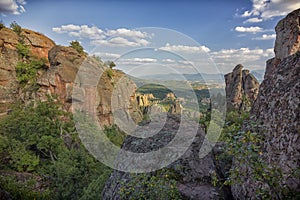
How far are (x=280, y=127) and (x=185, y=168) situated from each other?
100 inches

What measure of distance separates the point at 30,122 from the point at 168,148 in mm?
20529

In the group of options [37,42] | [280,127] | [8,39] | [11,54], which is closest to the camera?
[280,127]

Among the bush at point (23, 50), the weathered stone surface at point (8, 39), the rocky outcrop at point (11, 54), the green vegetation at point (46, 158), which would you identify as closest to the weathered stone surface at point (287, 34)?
the green vegetation at point (46, 158)

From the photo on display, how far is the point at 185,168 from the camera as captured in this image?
5.32 m

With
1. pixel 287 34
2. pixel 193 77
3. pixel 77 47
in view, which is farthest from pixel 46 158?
pixel 287 34

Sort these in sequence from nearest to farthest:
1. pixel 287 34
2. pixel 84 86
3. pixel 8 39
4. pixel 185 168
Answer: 1. pixel 185 168
2. pixel 287 34
3. pixel 84 86
4. pixel 8 39

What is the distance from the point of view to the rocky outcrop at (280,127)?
314 centimetres

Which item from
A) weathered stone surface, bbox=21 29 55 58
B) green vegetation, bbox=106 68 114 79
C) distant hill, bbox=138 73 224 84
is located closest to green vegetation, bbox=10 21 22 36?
weathered stone surface, bbox=21 29 55 58

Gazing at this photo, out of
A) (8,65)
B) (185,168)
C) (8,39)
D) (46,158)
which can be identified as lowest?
(46,158)

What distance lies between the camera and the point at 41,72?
1545 inches

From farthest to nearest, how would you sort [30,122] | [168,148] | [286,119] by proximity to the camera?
1. [30,122]
2. [168,148]
3. [286,119]

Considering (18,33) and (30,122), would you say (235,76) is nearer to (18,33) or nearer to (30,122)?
(30,122)

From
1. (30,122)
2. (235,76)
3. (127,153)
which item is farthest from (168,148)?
(235,76)

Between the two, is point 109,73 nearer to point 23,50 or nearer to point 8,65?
point 23,50
